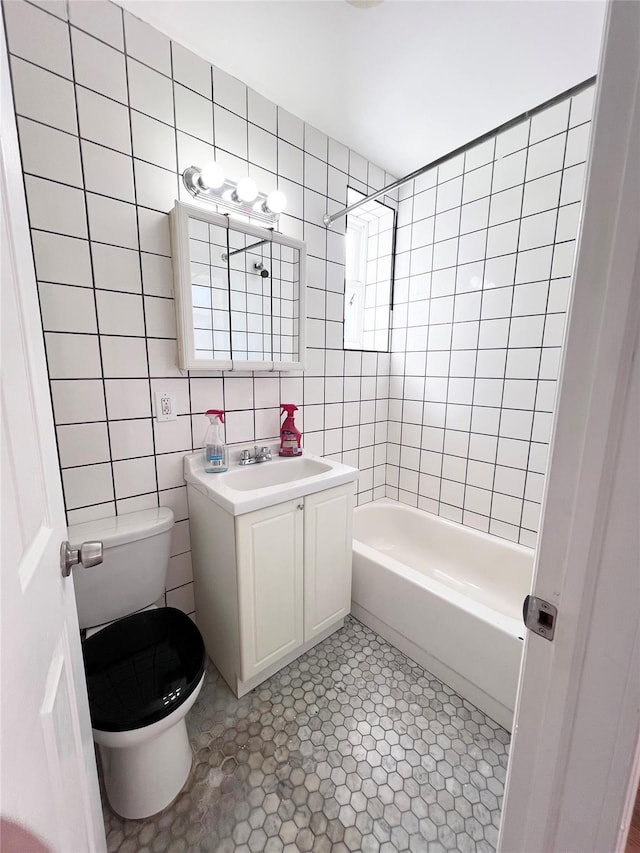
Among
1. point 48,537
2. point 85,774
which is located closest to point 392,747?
point 85,774

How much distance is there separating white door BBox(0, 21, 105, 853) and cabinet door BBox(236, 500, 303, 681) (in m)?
0.58

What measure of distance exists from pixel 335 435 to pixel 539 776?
1574 mm

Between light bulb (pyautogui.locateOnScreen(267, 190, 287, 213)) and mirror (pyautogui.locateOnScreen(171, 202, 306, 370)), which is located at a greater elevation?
light bulb (pyautogui.locateOnScreen(267, 190, 287, 213))

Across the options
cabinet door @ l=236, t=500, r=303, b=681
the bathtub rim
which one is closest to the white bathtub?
the bathtub rim

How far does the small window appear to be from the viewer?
2.07m

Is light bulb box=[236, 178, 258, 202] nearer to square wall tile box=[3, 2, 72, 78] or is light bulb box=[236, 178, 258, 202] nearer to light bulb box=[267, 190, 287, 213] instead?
light bulb box=[267, 190, 287, 213]

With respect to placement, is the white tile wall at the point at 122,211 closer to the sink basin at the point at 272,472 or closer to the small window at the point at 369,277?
the sink basin at the point at 272,472

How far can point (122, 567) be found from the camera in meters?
1.13

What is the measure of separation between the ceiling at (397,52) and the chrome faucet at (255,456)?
152 centimetres

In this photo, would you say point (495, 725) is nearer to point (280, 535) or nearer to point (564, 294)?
point (280, 535)

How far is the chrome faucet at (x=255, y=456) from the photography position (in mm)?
1532

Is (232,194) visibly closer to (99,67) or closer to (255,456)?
(99,67)

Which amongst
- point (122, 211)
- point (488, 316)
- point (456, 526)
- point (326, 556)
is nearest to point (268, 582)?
point (326, 556)

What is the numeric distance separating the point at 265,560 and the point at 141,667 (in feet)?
1.56
